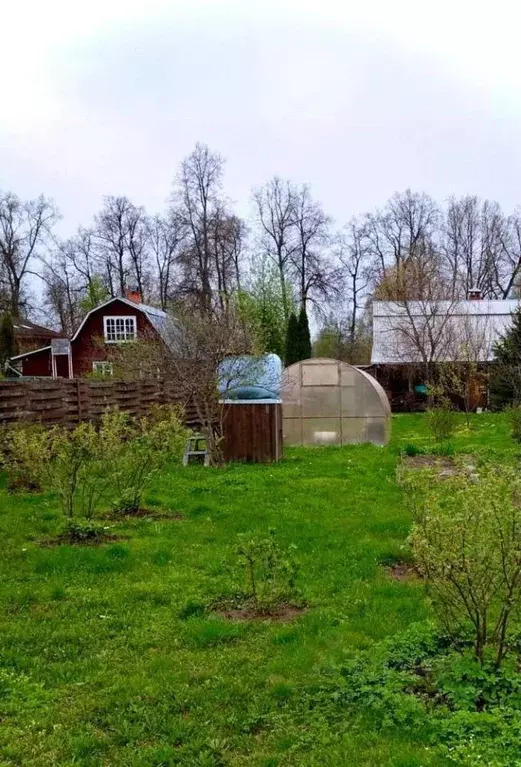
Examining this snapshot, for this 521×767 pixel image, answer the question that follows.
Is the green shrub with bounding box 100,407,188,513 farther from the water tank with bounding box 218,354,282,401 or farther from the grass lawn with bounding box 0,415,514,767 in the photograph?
the water tank with bounding box 218,354,282,401

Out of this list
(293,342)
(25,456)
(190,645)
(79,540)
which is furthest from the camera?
(293,342)

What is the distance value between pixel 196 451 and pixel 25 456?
4817 millimetres

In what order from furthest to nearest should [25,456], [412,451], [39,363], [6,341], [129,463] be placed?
[39,363] → [6,341] → [412,451] → [25,456] → [129,463]

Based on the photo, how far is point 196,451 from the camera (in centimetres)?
1247

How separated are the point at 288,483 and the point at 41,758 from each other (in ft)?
22.5

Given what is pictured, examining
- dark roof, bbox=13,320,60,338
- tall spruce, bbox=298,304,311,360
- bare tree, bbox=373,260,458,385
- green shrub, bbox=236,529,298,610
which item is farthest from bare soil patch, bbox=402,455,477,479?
dark roof, bbox=13,320,60,338

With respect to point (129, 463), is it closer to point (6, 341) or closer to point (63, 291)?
point (6, 341)

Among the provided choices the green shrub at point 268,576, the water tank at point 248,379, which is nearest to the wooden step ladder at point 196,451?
the water tank at point 248,379

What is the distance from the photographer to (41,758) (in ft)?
9.69

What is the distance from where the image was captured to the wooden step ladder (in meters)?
12.0

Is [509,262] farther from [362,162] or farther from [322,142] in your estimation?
[322,142]

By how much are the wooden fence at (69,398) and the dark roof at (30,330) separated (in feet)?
70.5

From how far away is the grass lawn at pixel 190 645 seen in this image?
301 centimetres

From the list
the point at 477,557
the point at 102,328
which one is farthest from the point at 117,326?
the point at 477,557
